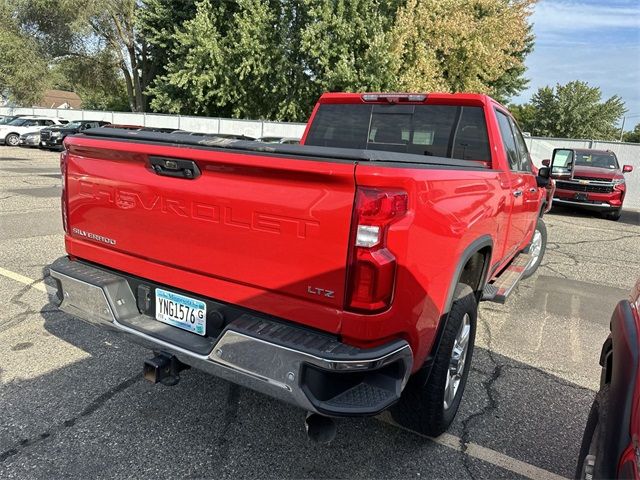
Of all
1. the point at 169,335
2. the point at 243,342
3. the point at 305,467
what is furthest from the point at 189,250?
the point at 305,467

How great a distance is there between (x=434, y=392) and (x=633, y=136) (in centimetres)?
9147

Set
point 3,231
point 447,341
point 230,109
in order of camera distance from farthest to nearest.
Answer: point 230,109, point 3,231, point 447,341

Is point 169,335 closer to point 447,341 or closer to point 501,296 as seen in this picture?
point 447,341

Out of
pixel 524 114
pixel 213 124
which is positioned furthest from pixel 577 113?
pixel 213 124

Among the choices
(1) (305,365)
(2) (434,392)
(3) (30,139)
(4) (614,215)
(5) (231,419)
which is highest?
(1) (305,365)

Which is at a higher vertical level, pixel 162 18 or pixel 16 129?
pixel 162 18

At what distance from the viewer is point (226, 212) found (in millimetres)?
2357

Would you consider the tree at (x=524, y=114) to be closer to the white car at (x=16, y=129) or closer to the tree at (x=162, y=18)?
the tree at (x=162, y=18)

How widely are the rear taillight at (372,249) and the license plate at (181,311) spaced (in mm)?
871

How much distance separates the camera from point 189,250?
8.32 feet

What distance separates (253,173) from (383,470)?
1.71 meters

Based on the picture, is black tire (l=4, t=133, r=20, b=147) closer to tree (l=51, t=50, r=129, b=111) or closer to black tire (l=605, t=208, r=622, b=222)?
tree (l=51, t=50, r=129, b=111)

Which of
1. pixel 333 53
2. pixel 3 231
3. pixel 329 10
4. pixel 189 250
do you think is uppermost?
pixel 329 10

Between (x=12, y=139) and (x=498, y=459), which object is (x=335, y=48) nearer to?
(x=12, y=139)
